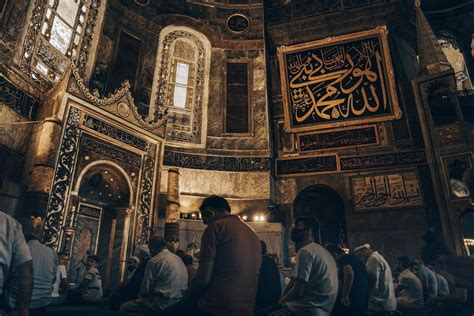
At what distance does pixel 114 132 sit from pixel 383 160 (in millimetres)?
6764

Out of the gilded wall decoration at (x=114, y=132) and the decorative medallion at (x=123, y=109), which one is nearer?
the gilded wall decoration at (x=114, y=132)

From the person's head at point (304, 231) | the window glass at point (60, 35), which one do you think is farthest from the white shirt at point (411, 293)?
the window glass at point (60, 35)

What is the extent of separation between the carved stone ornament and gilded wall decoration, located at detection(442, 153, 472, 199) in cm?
707

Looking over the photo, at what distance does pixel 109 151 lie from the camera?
655 cm

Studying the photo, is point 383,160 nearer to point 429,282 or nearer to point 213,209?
point 429,282

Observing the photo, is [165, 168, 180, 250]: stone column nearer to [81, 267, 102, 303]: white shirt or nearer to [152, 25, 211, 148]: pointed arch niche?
[152, 25, 211, 148]: pointed arch niche

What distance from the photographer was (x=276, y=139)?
9.41 m

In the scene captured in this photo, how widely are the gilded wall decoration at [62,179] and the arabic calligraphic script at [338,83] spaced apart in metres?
5.84

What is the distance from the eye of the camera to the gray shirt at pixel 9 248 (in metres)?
1.29

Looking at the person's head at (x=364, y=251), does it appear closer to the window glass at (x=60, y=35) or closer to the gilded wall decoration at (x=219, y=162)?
the gilded wall decoration at (x=219, y=162)

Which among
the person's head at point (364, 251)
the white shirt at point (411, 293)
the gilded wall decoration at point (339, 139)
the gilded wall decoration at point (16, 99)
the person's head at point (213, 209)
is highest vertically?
the gilded wall decoration at point (339, 139)

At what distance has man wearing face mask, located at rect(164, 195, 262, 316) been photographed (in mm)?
1709

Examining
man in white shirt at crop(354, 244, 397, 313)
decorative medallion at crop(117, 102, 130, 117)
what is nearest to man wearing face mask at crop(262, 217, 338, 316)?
man in white shirt at crop(354, 244, 397, 313)

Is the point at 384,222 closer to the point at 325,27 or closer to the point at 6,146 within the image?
the point at 325,27
